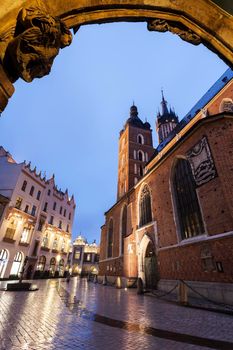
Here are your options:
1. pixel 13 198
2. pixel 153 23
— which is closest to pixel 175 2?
pixel 153 23

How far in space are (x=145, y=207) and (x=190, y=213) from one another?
7118 millimetres

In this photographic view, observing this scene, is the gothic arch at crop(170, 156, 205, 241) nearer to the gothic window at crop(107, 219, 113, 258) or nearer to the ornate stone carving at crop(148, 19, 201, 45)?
the ornate stone carving at crop(148, 19, 201, 45)

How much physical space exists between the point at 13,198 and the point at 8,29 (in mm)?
28696

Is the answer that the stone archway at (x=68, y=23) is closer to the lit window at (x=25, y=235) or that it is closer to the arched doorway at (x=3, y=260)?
the arched doorway at (x=3, y=260)

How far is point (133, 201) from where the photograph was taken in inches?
922

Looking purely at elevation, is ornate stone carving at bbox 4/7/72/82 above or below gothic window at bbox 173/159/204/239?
below

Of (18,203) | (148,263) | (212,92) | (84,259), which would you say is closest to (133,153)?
(212,92)

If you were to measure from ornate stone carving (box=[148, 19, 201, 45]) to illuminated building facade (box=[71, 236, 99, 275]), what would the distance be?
225 ft

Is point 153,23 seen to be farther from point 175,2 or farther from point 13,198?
point 13,198

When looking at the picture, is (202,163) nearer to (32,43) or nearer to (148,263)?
(148,263)

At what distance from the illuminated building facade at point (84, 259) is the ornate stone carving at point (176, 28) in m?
68.6

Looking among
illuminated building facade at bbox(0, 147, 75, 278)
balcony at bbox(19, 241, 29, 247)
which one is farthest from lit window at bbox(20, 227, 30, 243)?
balcony at bbox(19, 241, 29, 247)

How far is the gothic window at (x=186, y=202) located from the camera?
43.1ft

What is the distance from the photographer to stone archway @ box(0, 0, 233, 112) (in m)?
1.73
